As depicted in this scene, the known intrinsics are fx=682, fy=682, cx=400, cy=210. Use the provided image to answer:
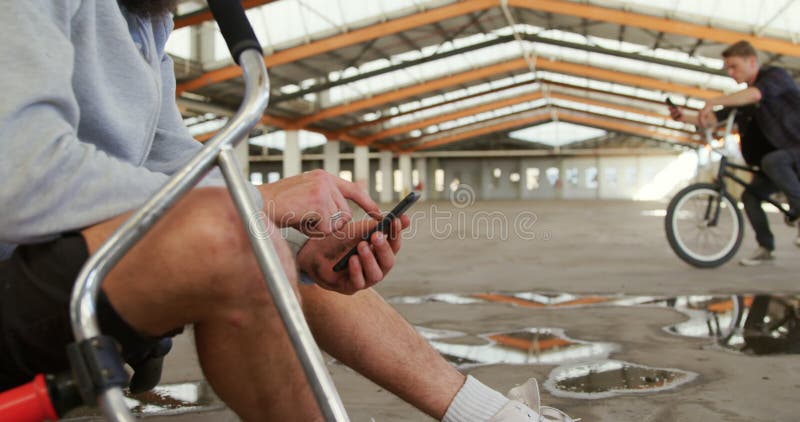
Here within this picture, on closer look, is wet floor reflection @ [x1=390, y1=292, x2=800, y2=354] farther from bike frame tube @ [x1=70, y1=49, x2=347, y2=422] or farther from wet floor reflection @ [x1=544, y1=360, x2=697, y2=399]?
bike frame tube @ [x1=70, y1=49, x2=347, y2=422]

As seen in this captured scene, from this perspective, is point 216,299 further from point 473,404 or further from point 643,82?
point 643,82

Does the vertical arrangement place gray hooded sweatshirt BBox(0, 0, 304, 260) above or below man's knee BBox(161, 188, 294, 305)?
above

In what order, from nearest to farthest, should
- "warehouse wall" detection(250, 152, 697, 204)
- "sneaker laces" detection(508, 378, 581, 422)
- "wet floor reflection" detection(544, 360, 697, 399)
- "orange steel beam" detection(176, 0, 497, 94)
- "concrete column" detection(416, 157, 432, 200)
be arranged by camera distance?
"sneaker laces" detection(508, 378, 581, 422)
"wet floor reflection" detection(544, 360, 697, 399)
"orange steel beam" detection(176, 0, 497, 94)
"warehouse wall" detection(250, 152, 697, 204)
"concrete column" detection(416, 157, 432, 200)

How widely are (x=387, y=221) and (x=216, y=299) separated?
1.25ft

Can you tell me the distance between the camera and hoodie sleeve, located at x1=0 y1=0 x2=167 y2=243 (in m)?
0.68

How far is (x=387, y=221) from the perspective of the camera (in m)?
1.04

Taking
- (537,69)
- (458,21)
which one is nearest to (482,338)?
(458,21)

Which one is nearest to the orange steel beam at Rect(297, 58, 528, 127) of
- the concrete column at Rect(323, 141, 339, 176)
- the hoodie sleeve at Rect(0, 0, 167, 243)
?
the concrete column at Rect(323, 141, 339, 176)

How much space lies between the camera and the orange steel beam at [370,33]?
46.6ft

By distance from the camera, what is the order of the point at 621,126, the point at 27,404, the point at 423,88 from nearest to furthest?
the point at 27,404 → the point at 423,88 → the point at 621,126

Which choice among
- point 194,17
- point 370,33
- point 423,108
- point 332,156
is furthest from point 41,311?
point 332,156

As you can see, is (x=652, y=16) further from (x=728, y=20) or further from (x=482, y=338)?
(x=482, y=338)

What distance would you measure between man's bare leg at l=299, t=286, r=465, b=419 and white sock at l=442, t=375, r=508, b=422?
1cm

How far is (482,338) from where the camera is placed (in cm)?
231
